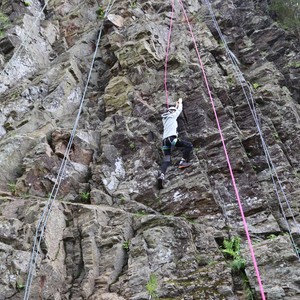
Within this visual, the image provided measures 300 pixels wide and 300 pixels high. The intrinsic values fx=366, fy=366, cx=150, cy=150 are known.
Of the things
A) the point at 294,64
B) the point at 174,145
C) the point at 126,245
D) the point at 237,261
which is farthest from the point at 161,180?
the point at 294,64

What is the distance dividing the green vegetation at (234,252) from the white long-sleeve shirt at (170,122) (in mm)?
3260

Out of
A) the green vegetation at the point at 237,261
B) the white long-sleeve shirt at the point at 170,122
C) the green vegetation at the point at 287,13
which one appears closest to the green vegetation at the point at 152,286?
the green vegetation at the point at 237,261

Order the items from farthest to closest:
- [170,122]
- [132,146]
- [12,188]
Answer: [132,146], [170,122], [12,188]

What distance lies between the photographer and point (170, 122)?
32.3 feet

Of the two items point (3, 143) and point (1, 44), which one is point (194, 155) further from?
point (1, 44)

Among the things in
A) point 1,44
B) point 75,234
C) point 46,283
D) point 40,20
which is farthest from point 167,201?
point 40,20

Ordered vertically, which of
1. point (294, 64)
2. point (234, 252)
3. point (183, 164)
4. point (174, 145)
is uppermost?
point (174, 145)

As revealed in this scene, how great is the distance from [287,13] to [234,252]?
1666cm

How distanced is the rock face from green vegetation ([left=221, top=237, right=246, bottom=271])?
0.03 m

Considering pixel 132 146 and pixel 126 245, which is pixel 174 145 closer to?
pixel 132 146

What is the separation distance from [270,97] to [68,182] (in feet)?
24.3

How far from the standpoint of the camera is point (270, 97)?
489 inches

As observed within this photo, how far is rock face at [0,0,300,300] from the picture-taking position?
6727 mm

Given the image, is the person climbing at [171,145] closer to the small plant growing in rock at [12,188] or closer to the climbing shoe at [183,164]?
the climbing shoe at [183,164]
